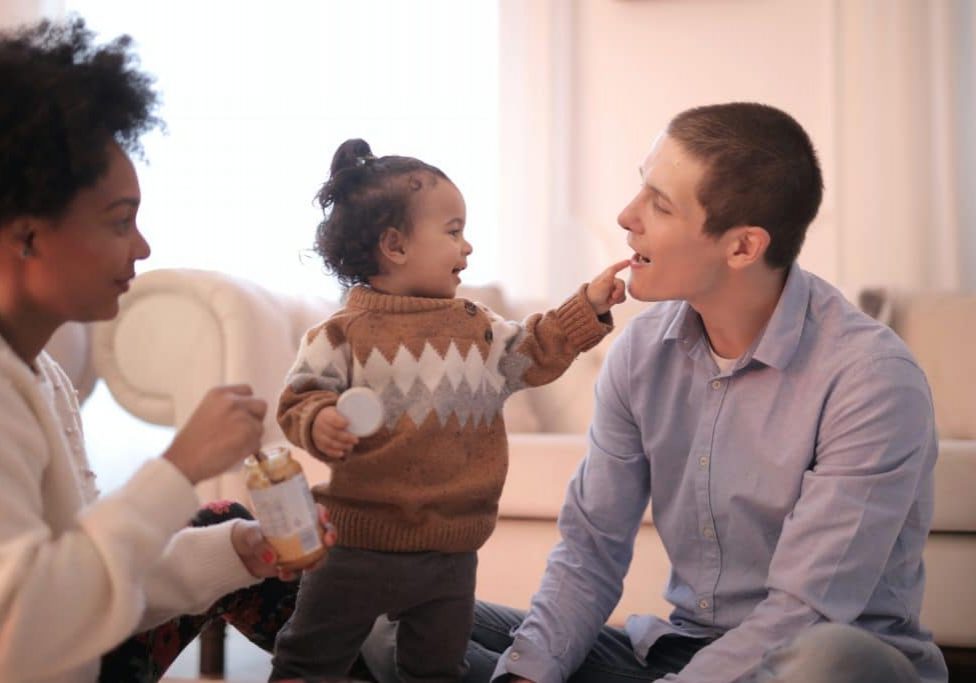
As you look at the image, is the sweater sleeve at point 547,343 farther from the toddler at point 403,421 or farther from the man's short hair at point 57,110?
the man's short hair at point 57,110

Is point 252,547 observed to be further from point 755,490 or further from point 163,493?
point 755,490

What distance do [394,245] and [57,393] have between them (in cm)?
43

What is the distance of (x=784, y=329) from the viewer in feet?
4.99

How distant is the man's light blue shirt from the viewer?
138cm

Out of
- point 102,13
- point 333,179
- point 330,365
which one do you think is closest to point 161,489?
point 330,365

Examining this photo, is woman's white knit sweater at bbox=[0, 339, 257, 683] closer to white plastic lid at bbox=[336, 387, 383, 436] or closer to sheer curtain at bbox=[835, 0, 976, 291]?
white plastic lid at bbox=[336, 387, 383, 436]

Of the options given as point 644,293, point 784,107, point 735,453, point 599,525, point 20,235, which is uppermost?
point 784,107

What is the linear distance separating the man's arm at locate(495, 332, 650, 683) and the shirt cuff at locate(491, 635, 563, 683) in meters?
0.03

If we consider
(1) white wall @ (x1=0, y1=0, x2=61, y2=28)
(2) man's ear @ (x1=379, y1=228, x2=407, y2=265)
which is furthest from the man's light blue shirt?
(1) white wall @ (x1=0, y1=0, x2=61, y2=28)

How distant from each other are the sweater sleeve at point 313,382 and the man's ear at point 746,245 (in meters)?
0.57

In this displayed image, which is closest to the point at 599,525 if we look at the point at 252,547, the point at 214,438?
the point at 252,547

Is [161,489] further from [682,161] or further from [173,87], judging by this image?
[173,87]

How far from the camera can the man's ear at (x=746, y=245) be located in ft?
5.18

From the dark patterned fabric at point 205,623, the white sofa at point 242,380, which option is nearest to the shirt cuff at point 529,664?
the dark patterned fabric at point 205,623
